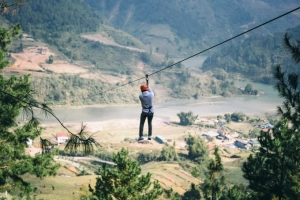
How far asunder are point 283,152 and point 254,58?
399 feet

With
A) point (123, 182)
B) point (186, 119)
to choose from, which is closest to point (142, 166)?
point (186, 119)

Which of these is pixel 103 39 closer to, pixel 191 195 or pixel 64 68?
pixel 64 68

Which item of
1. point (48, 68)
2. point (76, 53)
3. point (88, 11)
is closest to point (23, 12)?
point (88, 11)

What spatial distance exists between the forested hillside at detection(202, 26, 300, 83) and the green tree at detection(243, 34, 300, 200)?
336ft

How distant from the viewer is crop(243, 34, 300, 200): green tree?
734cm

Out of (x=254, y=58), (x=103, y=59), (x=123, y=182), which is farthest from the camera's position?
(x=254, y=58)

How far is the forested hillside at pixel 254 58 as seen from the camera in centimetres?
12106

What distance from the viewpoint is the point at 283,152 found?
1326 cm

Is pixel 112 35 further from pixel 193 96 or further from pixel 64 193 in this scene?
pixel 64 193

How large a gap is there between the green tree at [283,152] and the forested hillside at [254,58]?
336 ft

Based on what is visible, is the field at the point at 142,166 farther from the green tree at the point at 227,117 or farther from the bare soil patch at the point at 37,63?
the bare soil patch at the point at 37,63

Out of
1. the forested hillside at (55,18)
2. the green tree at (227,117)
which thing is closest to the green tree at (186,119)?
the green tree at (227,117)

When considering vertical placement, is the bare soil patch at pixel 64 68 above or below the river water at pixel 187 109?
above

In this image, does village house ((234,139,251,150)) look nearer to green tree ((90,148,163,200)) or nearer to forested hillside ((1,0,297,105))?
green tree ((90,148,163,200))
